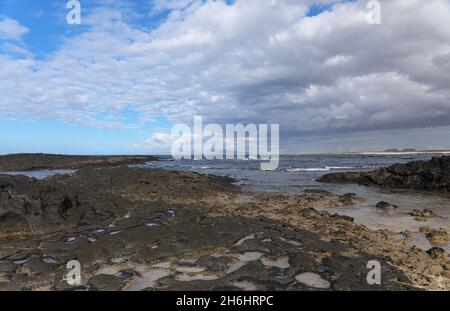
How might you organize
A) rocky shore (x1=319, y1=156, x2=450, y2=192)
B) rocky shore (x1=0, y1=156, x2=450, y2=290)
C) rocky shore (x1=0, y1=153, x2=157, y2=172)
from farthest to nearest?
rocky shore (x1=0, y1=153, x2=157, y2=172) → rocky shore (x1=319, y1=156, x2=450, y2=192) → rocky shore (x1=0, y1=156, x2=450, y2=290)

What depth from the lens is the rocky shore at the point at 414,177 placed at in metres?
22.2

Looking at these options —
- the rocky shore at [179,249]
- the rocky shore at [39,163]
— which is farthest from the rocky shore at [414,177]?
the rocky shore at [39,163]

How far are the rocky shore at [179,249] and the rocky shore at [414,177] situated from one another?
1331 centimetres

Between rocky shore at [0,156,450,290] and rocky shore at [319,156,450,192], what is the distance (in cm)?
1331

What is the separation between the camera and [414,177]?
23.9m

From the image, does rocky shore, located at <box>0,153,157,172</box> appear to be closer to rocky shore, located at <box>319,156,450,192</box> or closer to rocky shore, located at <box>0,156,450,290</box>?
rocky shore, located at <box>319,156,450,192</box>

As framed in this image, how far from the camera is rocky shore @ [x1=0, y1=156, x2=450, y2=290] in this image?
20.3 feet

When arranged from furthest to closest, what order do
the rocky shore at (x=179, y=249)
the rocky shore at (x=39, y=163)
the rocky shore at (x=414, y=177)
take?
the rocky shore at (x=39, y=163)
the rocky shore at (x=414, y=177)
the rocky shore at (x=179, y=249)

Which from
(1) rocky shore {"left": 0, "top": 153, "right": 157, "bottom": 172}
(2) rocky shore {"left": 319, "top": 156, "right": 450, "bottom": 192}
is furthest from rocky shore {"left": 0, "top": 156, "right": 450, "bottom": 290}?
(1) rocky shore {"left": 0, "top": 153, "right": 157, "bottom": 172}

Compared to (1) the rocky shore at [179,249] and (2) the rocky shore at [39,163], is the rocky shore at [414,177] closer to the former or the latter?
(1) the rocky shore at [179,249]

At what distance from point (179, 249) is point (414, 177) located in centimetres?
2104
